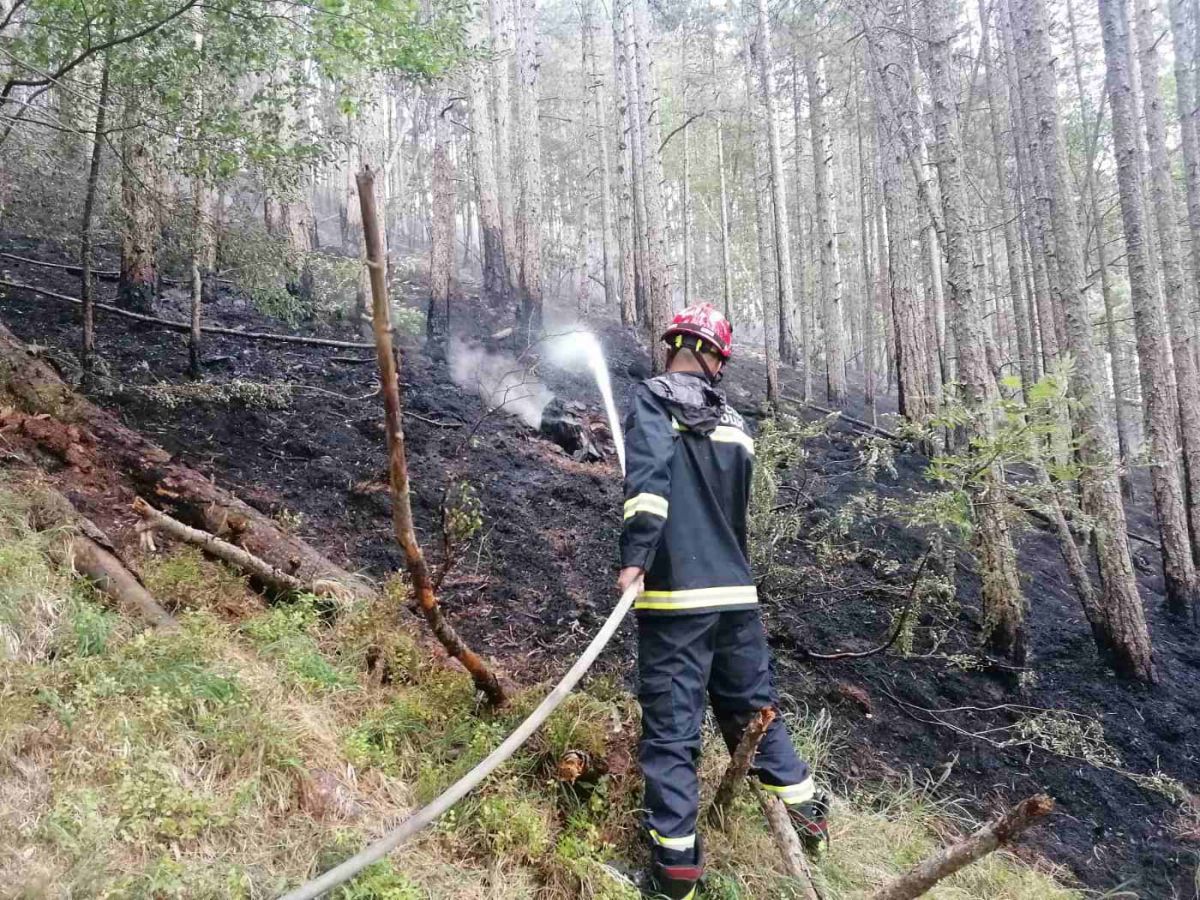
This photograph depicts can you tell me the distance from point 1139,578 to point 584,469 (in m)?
6.77

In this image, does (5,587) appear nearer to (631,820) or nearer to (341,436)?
(631,820)

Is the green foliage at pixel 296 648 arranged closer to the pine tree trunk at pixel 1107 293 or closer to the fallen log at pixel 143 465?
the fallen log at pixel 143 465

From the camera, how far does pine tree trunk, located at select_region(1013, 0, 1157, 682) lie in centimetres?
564

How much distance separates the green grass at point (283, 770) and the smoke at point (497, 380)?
5.13 meters

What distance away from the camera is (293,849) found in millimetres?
2283

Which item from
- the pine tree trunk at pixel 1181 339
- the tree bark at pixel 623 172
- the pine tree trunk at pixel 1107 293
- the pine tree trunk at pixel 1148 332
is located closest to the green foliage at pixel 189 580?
the pine tree trunk at pixel 1148 332

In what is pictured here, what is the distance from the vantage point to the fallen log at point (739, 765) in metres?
2.42

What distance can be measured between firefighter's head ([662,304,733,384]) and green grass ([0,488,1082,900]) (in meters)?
1.59

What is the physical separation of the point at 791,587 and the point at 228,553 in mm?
4291

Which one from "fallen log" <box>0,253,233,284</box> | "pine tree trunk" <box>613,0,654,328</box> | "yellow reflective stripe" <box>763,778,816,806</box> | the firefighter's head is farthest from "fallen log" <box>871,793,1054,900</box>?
"fallen log" <box>0,253,233,284</box>

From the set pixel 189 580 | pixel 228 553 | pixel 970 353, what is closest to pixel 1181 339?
pixel 970 353

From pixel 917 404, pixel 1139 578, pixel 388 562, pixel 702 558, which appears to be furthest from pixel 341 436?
pixel 1139 578

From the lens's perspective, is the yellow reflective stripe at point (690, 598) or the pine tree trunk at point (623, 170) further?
the pine tree trunk at point (623, 170)

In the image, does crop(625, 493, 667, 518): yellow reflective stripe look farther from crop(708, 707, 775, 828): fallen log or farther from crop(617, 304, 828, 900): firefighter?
crop(708, 707, 775, 828): fallen log
